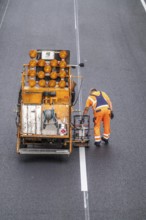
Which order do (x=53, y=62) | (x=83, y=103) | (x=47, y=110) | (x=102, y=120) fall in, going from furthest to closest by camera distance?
1. (x=83, y=103)
2. (x=102, y=120)
3. (x=53, y=62)
4. (x=47, y=110)

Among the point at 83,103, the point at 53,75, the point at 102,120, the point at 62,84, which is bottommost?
the point at 102,120

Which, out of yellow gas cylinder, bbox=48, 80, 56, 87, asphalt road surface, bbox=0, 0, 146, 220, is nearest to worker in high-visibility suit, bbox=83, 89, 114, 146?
asphalt road surface, bbox=0, 0, 146, 220

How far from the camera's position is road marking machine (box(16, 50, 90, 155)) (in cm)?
1544

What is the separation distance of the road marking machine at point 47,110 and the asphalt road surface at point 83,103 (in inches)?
18.0

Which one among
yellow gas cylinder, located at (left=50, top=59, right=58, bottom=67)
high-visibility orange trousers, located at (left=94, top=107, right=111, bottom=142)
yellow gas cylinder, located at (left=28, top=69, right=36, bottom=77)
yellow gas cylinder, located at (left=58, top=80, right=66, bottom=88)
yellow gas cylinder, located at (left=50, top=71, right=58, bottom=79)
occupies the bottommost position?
high-visibility orange trousers, located at (left=94, top=107, right=111, bottom=142)

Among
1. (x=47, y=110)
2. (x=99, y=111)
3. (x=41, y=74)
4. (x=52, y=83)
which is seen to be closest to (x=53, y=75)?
(x=52, y=83)

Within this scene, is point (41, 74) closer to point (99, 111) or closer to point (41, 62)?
point (41, 62)

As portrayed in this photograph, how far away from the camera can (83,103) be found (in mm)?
19094

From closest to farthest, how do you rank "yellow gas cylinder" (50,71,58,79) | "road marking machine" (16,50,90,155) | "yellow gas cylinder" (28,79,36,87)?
"road marking machine" (16,50,90,155)
"yellow gas cylinder" (28,79,36,87)
"yellow gas cylinder" (50,71,58,79)

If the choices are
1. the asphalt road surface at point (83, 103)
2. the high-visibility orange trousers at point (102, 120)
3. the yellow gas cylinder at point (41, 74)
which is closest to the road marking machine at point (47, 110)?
the yellow gas cylinder at point (41, 74)

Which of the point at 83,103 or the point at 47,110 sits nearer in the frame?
the point at 47,110

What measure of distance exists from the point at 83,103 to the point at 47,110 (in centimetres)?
377

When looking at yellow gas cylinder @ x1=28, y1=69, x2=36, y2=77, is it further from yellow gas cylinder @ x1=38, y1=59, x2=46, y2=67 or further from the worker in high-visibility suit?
the worker in high-visibility suit

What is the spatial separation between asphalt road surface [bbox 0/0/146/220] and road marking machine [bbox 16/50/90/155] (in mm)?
458
